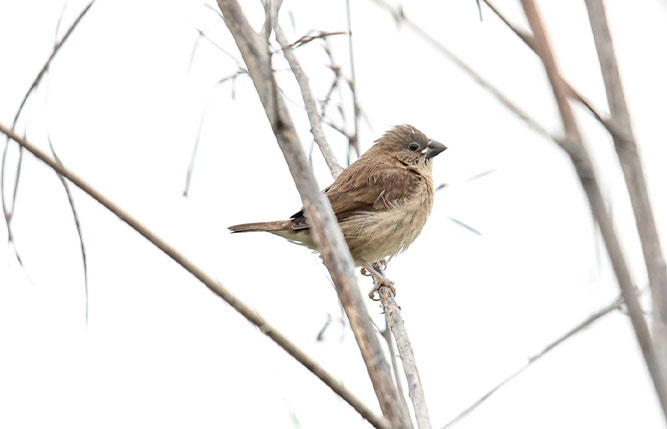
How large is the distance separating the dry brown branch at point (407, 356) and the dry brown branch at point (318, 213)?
898mm

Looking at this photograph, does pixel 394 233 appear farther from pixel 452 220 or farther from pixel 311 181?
pixel 311 181

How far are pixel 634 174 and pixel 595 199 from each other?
17 cm

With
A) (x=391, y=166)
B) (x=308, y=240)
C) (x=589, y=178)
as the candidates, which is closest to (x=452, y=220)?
(x=589, y=178)

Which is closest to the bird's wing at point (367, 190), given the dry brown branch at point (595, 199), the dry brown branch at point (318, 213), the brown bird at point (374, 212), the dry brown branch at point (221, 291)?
the brown bird at point (374, 212)

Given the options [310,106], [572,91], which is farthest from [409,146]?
[572,91]

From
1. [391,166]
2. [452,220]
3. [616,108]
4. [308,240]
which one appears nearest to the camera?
[616,108]

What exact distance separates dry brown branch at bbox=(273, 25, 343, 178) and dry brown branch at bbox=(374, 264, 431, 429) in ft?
2.60

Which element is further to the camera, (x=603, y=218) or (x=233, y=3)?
(x=233, y=3)

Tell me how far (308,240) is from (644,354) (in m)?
4.17

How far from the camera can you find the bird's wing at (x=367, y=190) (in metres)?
5.14

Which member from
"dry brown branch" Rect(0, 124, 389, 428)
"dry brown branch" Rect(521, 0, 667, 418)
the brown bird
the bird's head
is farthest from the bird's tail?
"dry brown branch" Rect(521, 0, 667, 418)

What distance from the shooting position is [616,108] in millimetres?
1034

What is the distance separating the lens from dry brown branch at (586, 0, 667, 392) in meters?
0.92

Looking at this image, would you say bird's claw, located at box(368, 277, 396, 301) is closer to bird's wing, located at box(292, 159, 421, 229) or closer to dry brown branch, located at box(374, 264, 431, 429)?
dry brown branch, located at box(374, 264, 431, 429)
